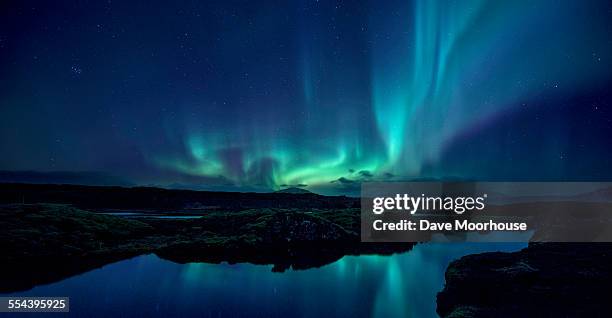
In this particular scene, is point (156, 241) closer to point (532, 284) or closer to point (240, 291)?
point (240, 291)

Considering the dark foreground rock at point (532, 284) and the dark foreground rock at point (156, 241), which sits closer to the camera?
the dark foreground rock at point (532, 284)

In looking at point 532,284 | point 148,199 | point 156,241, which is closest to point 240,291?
point 156,241

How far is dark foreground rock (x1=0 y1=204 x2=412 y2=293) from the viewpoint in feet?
126

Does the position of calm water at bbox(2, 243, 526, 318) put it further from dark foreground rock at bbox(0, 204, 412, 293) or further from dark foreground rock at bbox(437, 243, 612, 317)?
dark foreground rock at bbox(437, 243, 612, 317)

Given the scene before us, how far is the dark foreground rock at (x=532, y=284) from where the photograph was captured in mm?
20391

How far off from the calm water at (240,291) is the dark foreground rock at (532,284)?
585 centimetres

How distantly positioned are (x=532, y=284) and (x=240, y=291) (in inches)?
1084

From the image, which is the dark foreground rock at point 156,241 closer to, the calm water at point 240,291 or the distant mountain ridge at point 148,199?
the calm water at point 240,291

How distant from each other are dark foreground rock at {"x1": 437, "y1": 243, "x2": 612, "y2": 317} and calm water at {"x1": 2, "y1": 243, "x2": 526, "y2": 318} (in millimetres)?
5852

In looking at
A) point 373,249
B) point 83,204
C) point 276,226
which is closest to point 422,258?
point 373,249

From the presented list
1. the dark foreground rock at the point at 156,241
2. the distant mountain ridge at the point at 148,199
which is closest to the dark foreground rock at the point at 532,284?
the dark foreground rock at the point at 156,241

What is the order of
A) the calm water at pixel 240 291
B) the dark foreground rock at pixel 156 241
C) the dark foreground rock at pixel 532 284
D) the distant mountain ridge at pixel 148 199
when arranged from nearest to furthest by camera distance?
the dark foreground rock at pixel 532 284 → the calm water at pixel 240 291 → the dark foreground rock at pixel 156 241 → the distant mountain ridge at pixel 148 199

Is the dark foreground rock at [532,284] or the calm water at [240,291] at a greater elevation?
the dark foreground rock at [532,284]

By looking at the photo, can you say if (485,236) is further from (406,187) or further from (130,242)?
(130,242)
